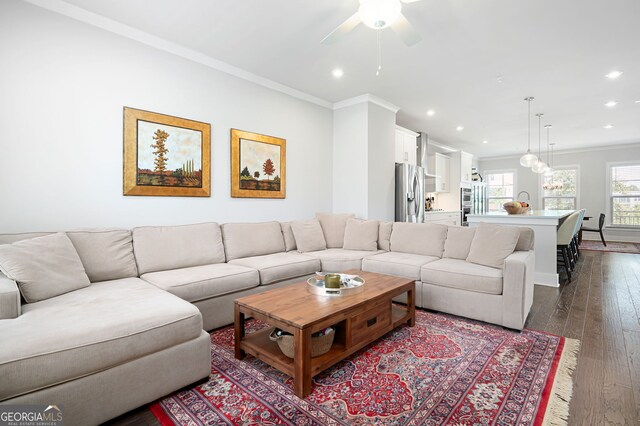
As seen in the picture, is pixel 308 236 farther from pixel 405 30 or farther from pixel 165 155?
pixel 405 30

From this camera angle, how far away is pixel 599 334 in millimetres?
2510

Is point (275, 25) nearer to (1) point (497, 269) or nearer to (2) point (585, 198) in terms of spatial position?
(1) point (497, 269)

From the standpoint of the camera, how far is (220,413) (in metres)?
1.58

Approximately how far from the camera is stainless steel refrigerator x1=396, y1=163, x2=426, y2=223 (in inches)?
208

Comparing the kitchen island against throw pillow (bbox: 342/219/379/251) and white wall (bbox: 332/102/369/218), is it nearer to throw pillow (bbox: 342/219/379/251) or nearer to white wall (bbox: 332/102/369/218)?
throw pillow (bbox: 342/219/379/251)

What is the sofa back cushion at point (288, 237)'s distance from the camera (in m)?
3.97

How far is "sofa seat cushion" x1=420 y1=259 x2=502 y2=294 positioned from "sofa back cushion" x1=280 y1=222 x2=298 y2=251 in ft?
5.52

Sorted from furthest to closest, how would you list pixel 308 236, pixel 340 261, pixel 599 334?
pixel 308 236 < pixel 340 261 < pixel 599 334

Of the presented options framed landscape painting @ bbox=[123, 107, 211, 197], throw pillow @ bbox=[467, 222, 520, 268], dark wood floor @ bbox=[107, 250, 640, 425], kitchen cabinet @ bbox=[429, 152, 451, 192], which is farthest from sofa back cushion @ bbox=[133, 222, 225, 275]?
kitchen cabinet @ bbox=[429, 152, 451, 192]

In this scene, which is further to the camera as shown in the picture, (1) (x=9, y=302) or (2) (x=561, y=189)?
(2) (x=561, y=189)

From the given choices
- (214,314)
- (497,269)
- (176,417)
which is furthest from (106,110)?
(497,269)

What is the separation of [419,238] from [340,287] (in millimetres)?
1785

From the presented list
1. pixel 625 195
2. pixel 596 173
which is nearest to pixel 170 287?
pixel 596 173

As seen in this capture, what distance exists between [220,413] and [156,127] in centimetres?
270
